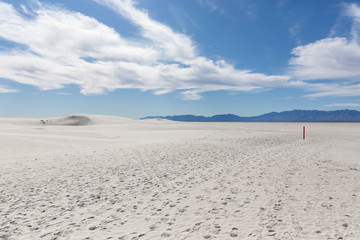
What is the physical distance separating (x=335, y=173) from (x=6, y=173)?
51.5 ft

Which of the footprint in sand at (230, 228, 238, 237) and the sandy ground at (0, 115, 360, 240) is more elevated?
the sandy ground at (0, 115, 360, 240)

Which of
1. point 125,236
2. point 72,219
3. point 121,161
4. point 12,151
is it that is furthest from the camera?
point 12,151

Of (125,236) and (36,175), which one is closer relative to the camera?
(125,236)

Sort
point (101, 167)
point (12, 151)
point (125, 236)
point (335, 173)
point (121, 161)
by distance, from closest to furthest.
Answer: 1. point (125, 236)
2. point (335, 173)
3. point (101, 167)
4. point (121, 161)
5. point (12, 151)

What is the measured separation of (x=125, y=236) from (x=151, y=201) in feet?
7.25

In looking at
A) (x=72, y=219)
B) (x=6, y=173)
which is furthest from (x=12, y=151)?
(x=72, y=219)

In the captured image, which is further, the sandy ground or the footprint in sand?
the sandy ground

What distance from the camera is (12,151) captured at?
15.3 meters

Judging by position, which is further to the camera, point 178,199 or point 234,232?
point 178,199

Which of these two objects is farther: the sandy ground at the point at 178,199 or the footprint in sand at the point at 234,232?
the sandy ground at the point at 178,199

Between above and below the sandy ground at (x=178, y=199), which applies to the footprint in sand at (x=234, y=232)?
below

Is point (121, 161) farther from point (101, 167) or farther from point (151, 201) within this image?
point (151, 201)

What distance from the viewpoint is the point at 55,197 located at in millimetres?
7633

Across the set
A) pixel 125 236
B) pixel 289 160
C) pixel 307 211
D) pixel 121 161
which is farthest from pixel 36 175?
pixel 289 160
